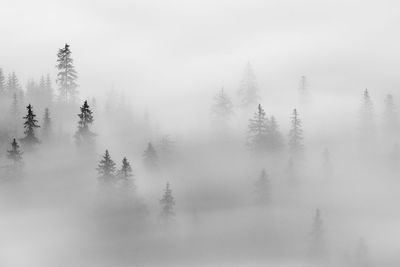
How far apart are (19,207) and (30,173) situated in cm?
610

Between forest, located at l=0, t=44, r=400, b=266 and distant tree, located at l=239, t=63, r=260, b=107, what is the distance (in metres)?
4.65

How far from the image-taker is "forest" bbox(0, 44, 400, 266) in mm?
105062

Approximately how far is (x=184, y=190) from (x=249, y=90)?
39586mm

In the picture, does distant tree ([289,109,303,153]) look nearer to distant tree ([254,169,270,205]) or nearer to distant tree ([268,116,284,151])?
distant tree ([268,116,284,151])

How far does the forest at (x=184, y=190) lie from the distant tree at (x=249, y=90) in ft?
15.3

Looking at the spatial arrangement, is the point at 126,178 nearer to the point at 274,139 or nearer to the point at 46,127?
the point at 46,127

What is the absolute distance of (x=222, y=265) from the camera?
105125 mm

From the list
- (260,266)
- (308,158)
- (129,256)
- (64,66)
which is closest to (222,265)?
(260,266)

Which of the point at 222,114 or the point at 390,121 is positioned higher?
the point at 222,114

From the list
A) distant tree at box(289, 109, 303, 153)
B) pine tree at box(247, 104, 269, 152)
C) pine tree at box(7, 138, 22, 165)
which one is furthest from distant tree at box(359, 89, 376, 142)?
pine tree at box(7, 138, 22, 165)

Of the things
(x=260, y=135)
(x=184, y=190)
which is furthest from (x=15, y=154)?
(x=260, y=135)

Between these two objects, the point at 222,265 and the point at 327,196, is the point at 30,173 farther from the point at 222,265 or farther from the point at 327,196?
the point at 327,196

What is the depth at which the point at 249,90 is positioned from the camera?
155 m

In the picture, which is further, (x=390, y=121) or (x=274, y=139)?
(x=390, y=121)
